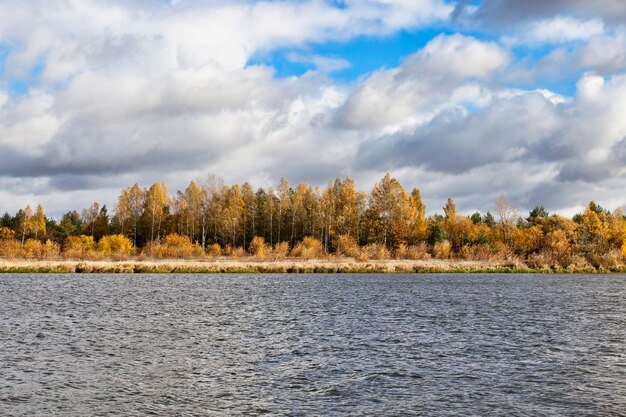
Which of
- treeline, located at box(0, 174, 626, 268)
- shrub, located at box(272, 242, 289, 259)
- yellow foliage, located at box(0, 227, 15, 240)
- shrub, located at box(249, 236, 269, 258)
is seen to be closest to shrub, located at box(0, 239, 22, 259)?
treeline, located at box(0, 174, 626, 268)

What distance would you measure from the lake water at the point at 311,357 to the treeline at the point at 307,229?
61.2 metres

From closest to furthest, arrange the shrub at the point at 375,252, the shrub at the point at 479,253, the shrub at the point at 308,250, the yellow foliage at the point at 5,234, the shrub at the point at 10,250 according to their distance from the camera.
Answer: the shrub at the point at 479,253, the shrub at the point at 375,252, the shrub at the point at 308,250, the shrub at the point at 10,250, the yellow foliage at the point at 5,234

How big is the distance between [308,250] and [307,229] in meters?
26.2

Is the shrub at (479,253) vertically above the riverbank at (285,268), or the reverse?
the shrub at (479,253)

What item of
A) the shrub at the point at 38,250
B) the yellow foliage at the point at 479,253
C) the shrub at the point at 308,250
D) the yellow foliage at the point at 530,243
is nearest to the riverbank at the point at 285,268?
the yellow foliage at the point at 479,253

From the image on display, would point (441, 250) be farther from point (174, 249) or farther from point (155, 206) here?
point (155, 206)

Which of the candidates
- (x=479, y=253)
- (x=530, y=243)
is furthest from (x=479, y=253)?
(x=530, y=243)

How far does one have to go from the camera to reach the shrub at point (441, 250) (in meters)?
109

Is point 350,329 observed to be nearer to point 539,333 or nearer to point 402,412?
point 539,333

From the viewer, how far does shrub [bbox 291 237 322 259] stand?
109000mm

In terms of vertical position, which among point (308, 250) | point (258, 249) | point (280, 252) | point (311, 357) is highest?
point (258, 249)

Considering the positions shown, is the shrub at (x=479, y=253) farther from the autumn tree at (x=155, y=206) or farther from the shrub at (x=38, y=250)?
the shrub at (x=38, y=250)

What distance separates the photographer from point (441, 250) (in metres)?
110

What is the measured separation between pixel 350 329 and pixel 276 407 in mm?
→ 15768
